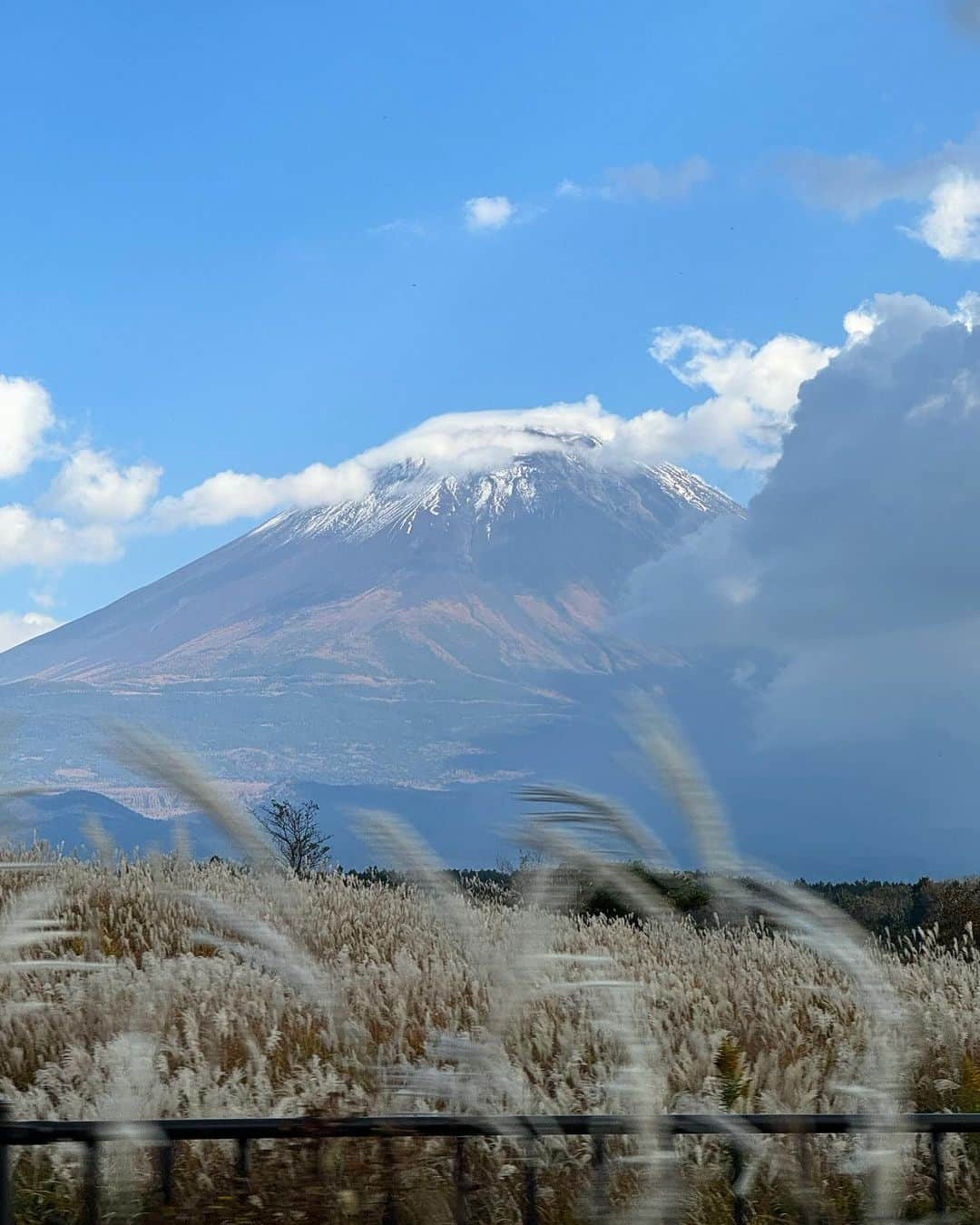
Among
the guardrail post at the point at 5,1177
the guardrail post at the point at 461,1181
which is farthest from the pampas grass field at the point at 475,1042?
the guardrail post at the point at 5,1177

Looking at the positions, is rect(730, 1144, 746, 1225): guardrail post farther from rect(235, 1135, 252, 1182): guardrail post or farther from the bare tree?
the bare tree

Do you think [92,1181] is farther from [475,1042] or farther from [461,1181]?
[475,1042]

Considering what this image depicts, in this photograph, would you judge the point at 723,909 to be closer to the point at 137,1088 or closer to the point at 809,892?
the point at 809,892

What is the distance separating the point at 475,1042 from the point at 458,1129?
548 millimetres

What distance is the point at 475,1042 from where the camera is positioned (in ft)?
9.92

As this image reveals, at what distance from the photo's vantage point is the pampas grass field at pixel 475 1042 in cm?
252

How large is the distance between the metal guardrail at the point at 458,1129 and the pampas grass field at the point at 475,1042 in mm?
52

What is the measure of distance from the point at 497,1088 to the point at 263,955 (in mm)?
1020

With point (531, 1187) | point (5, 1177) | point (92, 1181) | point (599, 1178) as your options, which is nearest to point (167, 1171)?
point (92, 1181)

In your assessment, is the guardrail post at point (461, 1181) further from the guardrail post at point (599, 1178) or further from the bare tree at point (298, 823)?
the bare tree at point (298, 823)

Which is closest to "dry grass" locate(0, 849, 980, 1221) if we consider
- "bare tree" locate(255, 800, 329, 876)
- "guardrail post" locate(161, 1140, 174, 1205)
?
"guardrail post" locate(161, 1140, 174, 1205)

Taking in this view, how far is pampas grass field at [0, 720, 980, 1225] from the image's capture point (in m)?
2.52

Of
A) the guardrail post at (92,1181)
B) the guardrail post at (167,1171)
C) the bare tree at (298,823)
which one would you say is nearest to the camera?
the guardrail post at (92,1181)

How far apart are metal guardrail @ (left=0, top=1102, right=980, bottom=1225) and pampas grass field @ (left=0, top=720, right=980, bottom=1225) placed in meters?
0.05
